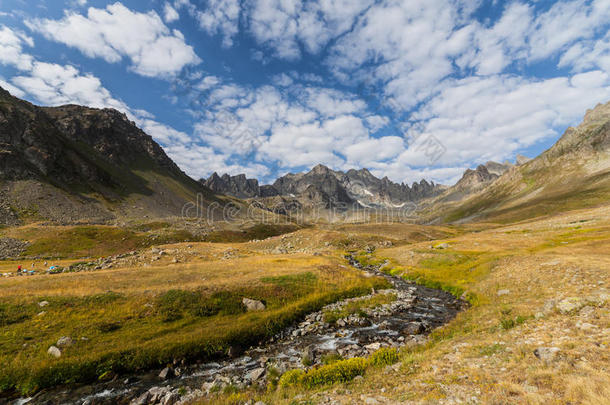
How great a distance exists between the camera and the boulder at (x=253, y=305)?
27889 mm

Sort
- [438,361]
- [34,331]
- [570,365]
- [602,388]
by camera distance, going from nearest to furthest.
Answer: [602,388] < [570,365] < [438,361] < [34,331]

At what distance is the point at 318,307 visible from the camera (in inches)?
1230

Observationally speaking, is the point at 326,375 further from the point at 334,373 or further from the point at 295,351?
the point at 295,351

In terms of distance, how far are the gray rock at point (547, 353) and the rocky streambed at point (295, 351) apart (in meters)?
8.74

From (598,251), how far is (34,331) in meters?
67.2

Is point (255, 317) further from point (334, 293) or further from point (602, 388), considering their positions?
point (602, 388)

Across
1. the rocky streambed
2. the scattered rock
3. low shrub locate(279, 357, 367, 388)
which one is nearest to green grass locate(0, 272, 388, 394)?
the rocky streambed

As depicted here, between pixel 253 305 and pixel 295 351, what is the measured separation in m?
9.27

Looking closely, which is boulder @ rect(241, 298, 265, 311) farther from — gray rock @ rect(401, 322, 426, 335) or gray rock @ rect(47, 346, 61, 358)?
gray rock @ rect(47, 346, 61, 358)

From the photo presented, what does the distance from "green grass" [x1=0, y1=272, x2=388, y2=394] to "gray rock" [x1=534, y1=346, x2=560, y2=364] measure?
19.4 meters

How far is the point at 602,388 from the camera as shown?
7828 millimetres

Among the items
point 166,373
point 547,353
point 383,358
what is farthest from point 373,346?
point 166,373

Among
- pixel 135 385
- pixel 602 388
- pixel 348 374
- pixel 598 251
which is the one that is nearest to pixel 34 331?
pixel 135 385

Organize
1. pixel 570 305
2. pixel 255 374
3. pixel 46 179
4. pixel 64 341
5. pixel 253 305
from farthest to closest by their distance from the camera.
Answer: pixel 46 179
pixel 253 305
pixel 64 341
pixel 570 305
pixel 255 374
